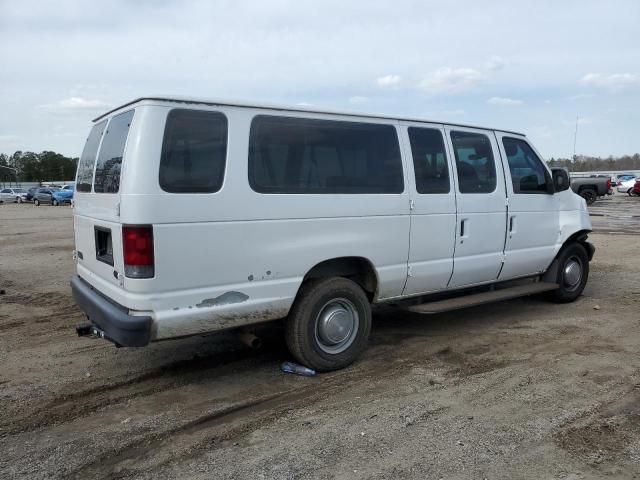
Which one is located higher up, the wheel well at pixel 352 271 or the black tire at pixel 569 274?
the wheel well at pixel 352 271

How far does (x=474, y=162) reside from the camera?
19.1 feet

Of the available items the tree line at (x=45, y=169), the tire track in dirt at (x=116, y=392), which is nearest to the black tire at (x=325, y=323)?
the tire track in dirt at (x=116, y=392)

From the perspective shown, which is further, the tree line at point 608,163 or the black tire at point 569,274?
the tree line at point 608,163

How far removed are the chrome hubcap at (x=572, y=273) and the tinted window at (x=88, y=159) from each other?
5.68 meters

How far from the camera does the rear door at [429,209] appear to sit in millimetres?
5223

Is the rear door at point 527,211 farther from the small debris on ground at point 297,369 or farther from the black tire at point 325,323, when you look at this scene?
the small debris on ground at point 297,369

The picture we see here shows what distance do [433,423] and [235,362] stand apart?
206cm

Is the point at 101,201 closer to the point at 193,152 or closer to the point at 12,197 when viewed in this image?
the point at 193,152

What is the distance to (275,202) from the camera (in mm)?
4316

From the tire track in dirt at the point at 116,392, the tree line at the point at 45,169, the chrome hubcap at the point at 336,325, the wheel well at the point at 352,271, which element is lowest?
the tire track in dirt at the point at 116,392

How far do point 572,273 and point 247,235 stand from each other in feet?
16.1

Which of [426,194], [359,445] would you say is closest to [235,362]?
[359,445]

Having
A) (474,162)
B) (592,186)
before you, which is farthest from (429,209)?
(592,186)

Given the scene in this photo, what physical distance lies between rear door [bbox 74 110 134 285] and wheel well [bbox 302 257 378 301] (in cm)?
156
